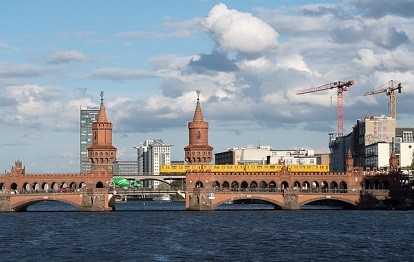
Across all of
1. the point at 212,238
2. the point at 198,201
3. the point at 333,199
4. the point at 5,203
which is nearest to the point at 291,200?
the point at 333,199

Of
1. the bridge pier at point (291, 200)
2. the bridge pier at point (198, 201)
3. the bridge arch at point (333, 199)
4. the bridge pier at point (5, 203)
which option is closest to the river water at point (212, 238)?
the bridge arch at point (333, 199)

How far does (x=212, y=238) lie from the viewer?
11681 centimetres

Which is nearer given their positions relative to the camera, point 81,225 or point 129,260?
point 129,260

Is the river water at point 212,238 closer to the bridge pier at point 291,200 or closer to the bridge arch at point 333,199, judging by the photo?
the bridge arch at point 333,199

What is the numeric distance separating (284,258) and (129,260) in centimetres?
1432

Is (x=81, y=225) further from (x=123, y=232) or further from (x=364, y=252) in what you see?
(x=364, y=252)

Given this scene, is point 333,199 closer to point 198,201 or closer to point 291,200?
point 291,200

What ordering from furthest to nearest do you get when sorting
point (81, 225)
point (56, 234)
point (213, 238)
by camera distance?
point (81, 225) → point (56, 234) → point (213, 238)

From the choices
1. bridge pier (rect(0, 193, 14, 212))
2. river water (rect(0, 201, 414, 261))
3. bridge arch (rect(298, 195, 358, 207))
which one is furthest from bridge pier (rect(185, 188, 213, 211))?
bridge pier (rect(0, 193, 14, 212))

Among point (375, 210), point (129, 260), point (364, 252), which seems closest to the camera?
point (129, 260)

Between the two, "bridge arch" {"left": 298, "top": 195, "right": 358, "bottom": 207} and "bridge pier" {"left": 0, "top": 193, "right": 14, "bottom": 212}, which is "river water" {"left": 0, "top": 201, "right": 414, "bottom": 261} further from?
"bridge pier" {"left": 0, "top": 193, "right": 14, "bottom": 212}

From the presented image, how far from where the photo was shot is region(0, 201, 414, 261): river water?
312 feet

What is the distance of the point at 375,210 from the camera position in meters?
193

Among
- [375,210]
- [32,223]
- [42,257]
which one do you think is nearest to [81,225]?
[32,223]
